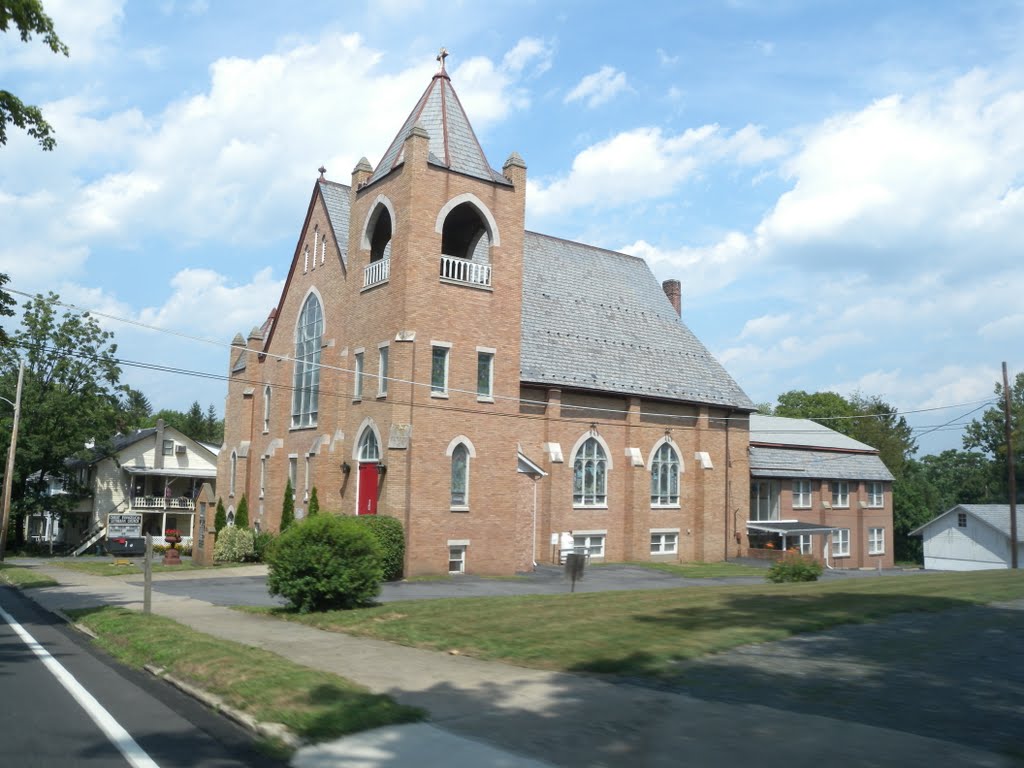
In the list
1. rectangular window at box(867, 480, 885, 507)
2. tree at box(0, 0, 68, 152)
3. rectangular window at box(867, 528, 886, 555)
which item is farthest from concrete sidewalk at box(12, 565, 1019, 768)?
rectangular window at box(867, 480, 885, 507)

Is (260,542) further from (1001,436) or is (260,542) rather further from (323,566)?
(1001,436)

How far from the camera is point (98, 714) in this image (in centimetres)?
866

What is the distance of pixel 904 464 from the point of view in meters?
82.0

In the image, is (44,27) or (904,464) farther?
(904,464)

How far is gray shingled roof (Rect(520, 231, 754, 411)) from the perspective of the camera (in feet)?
115

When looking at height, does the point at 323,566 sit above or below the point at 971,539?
above

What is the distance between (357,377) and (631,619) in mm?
19419

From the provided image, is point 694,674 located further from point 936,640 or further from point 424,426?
point 424,426

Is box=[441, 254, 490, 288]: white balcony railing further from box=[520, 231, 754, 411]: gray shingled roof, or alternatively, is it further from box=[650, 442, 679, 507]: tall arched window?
box=[650, 442, 679, 507]: tall arched window

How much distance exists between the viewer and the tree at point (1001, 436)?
83.5 meters

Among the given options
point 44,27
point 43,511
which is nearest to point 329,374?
point 44,27

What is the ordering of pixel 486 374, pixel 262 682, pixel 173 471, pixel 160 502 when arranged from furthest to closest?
1. pixel 173 471
2. pixel 160 502
3. pixel 486 374
4. pixel 262 682

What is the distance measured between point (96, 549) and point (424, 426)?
1540 inches

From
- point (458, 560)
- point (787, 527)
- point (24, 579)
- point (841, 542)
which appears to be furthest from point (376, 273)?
point (841, 542)
